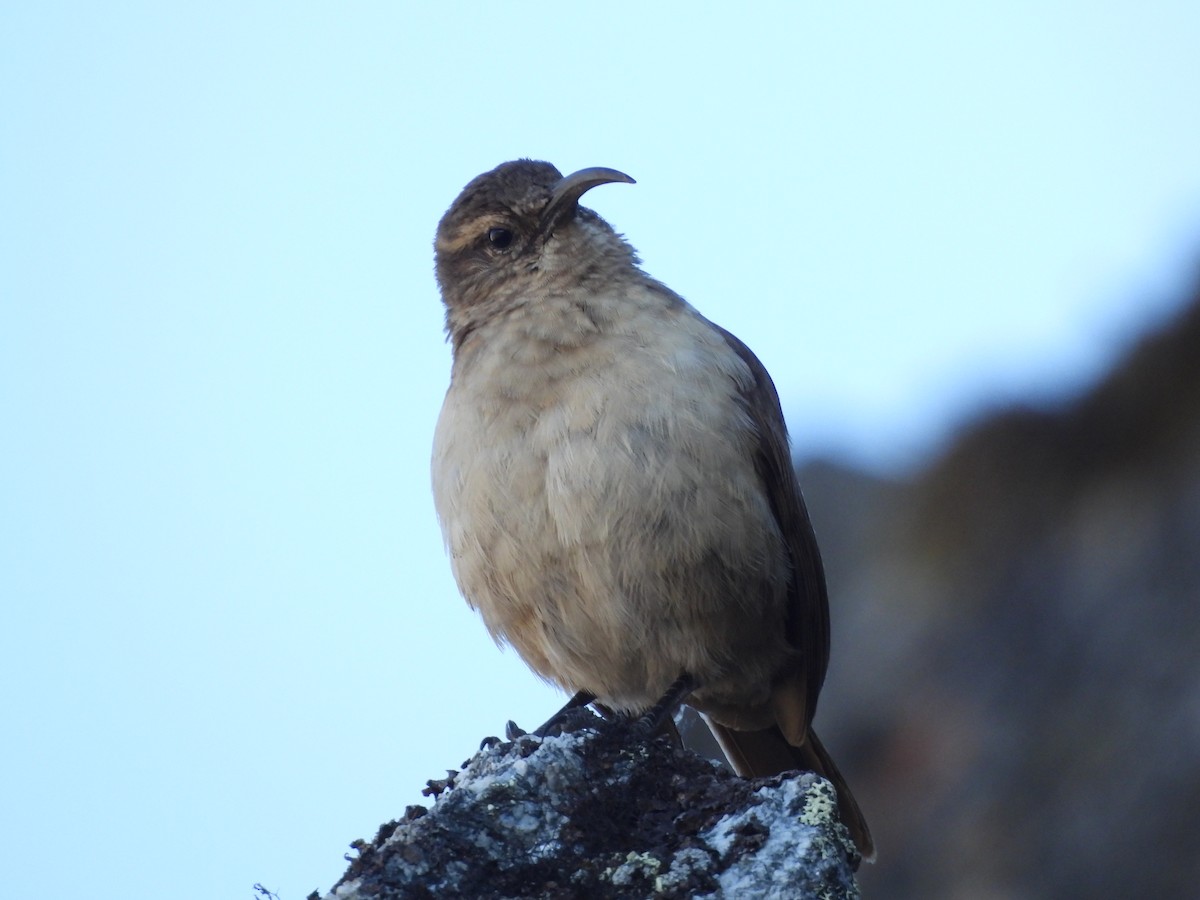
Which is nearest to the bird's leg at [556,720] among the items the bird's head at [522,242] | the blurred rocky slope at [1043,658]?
the bird's head at [522,242]

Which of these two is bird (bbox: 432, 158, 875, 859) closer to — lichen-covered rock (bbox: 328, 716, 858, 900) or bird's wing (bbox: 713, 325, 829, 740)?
bird's wing (bbox: 713, 325, 829, 740)

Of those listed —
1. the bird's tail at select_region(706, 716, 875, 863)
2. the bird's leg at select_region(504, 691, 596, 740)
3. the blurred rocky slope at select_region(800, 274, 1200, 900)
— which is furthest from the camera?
the blurred rocky slope at select_region(800, 274, 1200, 900)

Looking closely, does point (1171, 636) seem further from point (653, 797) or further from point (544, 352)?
point (653, 797)

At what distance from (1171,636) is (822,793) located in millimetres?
5492

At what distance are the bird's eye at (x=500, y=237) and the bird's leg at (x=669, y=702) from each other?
2.32 metres

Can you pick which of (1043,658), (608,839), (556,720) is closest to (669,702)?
(556,720)

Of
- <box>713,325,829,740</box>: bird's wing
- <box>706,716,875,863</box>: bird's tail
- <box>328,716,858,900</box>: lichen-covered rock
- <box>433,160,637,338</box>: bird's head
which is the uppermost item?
<box>433,160,637,338</box>: bird's head

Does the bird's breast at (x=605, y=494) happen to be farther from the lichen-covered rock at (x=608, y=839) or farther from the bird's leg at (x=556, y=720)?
the lichen-covered rock at (x=608, y=839)

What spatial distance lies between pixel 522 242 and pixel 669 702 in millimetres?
2392

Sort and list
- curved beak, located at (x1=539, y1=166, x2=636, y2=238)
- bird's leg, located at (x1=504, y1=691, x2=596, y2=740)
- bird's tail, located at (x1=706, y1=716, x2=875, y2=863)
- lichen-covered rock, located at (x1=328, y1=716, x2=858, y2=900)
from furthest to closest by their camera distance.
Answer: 1. curved beak, located at (x1=539, y1=166, x2=636, y2=238)
2. bird's tail, located at (x1=706, y1=716, x2=875, y2=863)
3. bird's leg, located at (x1=504, y1=691, x2=596, y2=740)
4. lichen-covered rock, located at (x1=328, y1=716, x2=858, y2=900)

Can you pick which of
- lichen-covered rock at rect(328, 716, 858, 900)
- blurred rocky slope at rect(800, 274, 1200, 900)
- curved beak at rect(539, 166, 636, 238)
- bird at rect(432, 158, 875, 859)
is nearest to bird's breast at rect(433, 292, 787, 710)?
bird at rect(432, 158, 875, 859)

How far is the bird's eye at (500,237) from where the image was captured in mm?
7176

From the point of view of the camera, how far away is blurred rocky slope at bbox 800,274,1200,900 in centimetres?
861

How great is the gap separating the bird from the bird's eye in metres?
0.24
